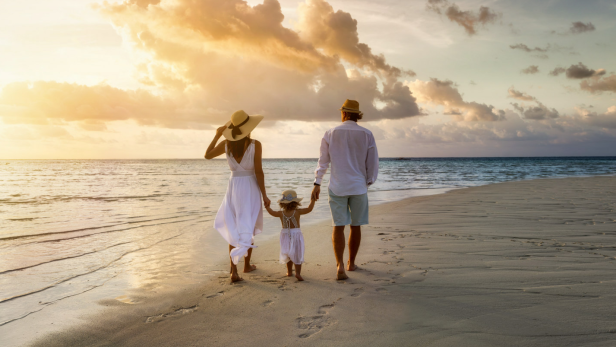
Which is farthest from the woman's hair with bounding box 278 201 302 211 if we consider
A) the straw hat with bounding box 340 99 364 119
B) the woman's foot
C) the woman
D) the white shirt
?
the straw hat with bounding box 340 99 364 119

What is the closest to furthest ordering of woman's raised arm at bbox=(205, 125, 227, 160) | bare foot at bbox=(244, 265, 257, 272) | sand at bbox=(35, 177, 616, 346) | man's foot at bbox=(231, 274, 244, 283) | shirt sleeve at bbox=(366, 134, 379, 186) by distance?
sand at bbox=(35, 177, 616, 346)
man's foot at bbox=(231, 274, 244, 283)
woman's raised arm at bbox=(205, 125, 227, 160)
shirt sleeve at bbox=(366, 134, 379, 186)
bare foot at bbox=(244, 265, 257, 272)

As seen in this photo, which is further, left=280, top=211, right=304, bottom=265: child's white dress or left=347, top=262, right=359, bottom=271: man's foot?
left=347, top=262, right=359, bottom=271: man's foot

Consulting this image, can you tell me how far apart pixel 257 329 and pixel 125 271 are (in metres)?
2.92

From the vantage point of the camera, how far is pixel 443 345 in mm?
2736

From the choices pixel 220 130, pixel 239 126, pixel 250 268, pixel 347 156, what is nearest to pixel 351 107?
pixel 347 156

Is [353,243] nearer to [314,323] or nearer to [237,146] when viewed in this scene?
[314,323]

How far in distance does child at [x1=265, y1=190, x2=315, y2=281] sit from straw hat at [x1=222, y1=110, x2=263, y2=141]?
2.86ft

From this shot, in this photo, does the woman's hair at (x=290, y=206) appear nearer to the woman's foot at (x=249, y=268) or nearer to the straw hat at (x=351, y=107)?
the woman's foot at (x=249, y=268)

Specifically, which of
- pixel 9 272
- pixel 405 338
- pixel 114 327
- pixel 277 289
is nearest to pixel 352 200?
pixel 277 289

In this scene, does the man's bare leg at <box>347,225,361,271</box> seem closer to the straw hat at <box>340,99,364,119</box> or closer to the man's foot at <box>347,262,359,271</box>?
the man's foot at <box>347,262,359,271</box>

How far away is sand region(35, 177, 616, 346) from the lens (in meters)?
2.91

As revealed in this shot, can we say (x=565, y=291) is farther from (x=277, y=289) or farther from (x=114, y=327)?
(x=114, y=327)

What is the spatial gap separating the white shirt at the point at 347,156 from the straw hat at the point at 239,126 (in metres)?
0.92

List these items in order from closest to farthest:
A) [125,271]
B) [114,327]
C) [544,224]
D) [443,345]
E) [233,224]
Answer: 1. [443,345]
2. [114,327]
3. [233,224]
4. [125,271]
5. [544,224]
